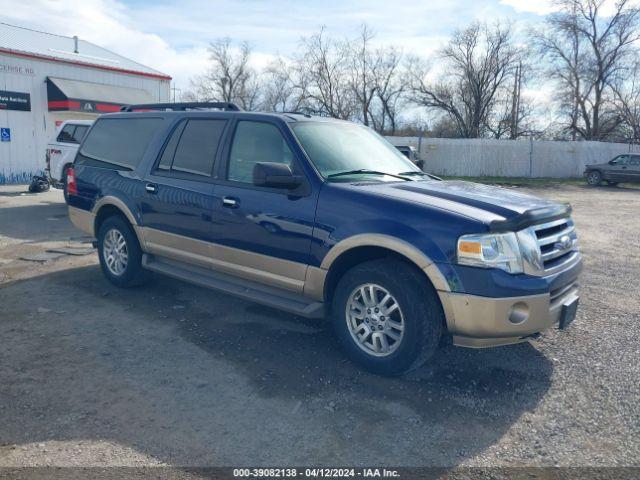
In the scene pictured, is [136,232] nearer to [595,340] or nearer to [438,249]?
[438,249]

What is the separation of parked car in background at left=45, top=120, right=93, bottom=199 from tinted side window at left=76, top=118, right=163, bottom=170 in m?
7.35

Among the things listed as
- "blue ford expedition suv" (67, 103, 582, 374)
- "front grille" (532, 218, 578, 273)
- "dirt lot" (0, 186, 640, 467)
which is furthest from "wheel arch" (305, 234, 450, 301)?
"front grille" (532, 218, 578, 273)

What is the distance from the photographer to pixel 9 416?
343 cm

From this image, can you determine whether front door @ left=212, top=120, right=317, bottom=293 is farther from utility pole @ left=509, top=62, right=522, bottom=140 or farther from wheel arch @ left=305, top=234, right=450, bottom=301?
utility pole @ left=509, top=62, right=522, bottom=140

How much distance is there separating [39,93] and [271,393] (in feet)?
64.4

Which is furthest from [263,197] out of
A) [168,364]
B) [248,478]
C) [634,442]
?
[634,442]

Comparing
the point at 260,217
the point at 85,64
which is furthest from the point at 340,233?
the point at 85,64

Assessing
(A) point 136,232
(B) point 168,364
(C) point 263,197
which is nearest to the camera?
(B) point 168,364

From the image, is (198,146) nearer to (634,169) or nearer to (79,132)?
(79,132)

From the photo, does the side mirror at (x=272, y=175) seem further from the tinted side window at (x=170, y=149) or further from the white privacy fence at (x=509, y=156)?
the white privacy fence at (x=509, y=156)

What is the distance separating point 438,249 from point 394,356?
0.86 m

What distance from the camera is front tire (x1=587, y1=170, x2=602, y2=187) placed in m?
26.2

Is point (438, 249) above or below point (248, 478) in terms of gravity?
above

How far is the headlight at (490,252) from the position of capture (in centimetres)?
360
